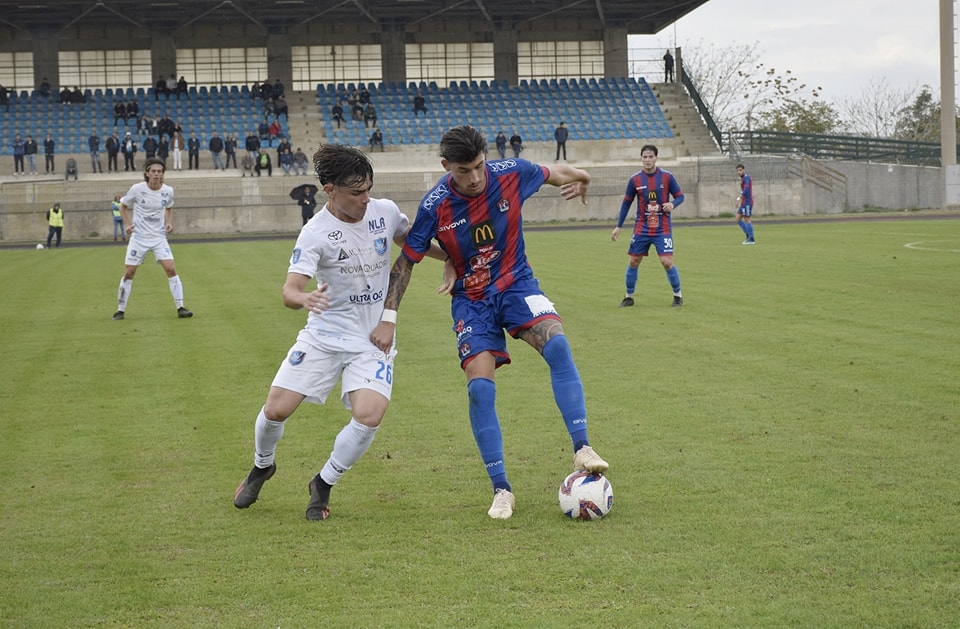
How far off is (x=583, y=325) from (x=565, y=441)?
244 inches

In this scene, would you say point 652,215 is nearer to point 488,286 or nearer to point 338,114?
point 488,286

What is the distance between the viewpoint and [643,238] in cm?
1521

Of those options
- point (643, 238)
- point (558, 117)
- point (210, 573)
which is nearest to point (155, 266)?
point (643, 238)

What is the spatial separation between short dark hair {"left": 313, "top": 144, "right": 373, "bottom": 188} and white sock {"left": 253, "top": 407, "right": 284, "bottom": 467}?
51.2 inches

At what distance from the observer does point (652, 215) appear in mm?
15180

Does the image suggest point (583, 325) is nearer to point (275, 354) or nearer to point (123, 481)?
point (275, 354)

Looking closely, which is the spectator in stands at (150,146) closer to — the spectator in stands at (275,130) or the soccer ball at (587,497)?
the spectator in stands at (275,130)

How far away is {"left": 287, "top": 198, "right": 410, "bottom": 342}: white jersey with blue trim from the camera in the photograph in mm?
5871

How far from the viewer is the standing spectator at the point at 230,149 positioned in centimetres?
4759

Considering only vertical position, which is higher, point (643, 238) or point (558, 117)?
point (558, 117)

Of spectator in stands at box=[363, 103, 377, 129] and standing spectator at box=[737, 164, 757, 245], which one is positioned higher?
spectator in stands at box=[363, 103, 377, 129]

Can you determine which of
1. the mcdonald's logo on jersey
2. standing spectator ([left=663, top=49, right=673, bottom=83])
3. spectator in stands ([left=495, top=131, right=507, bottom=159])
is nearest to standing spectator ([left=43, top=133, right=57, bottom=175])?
spectator in stands ([left=495, top=131, right=507, bottom=159])

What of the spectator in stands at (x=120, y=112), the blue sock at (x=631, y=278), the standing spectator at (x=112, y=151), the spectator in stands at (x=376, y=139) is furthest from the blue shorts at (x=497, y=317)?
the spectator in stands at (x=120, y=112)

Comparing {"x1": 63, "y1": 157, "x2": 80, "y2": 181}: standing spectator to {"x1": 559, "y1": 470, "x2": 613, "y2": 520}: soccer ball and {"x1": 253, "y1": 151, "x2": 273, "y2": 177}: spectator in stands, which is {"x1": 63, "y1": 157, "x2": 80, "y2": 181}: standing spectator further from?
{"x1": 559, "y1": 470, "x2": 613, "y2": 520}: soccer ball
